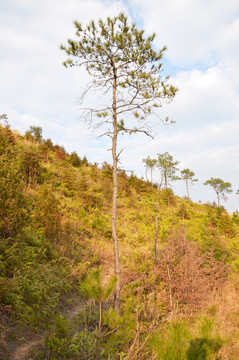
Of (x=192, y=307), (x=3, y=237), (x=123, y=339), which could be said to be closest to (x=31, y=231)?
(x=3, y=237)

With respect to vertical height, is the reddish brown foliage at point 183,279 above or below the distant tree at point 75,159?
below

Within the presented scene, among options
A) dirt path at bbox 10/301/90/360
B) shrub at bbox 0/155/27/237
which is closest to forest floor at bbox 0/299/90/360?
dirt path at bbox 10/301/90/360

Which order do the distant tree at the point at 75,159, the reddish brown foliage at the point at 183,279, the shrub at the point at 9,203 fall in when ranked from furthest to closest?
the distant tree at the point at 75,159 < the reddish brown foliage at the point at 183,279 < the shrub at the point at 9,203

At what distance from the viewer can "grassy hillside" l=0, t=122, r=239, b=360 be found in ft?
10.4

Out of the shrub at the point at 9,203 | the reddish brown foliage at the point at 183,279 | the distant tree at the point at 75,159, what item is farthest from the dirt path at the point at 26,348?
the distant tree at the point at 75,159

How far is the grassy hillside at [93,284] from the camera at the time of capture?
10.4ft

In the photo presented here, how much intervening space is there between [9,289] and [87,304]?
2.44 m

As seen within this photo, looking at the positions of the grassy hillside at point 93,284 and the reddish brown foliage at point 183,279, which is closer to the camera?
the grassy hillside at point 93,284

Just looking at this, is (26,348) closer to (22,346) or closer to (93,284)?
(22,346)

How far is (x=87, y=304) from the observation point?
221 inches

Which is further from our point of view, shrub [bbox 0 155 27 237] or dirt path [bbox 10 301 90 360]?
shrub [bbox 0 155 27 237]

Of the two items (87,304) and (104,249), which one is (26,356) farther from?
(104,249)

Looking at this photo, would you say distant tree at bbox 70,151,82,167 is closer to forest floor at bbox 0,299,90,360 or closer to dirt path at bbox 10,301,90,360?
forest floor at bbox 0,299,90,360

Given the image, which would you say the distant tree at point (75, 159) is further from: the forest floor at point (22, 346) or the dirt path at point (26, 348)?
the dirt path at point (26, 348)
